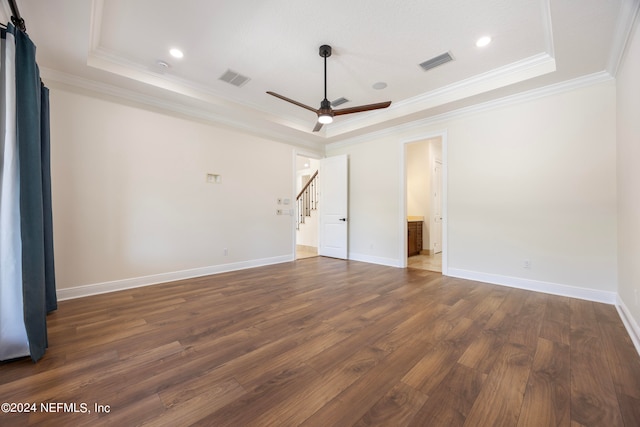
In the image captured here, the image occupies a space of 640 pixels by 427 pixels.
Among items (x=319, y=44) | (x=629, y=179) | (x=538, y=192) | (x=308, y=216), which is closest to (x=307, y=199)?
(x=308, y=216)

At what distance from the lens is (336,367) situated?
1.79 metres

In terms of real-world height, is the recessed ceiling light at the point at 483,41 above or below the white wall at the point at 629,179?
above

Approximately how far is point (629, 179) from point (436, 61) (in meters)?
2.36

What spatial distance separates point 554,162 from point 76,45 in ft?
19.6

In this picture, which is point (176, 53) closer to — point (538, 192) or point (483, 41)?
point (483, 41)

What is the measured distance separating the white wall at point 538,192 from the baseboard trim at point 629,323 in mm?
385

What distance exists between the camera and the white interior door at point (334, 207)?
19.5ft

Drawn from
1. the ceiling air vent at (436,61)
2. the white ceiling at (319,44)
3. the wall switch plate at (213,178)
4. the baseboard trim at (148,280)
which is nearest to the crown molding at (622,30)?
the white ceiling at (319,44)

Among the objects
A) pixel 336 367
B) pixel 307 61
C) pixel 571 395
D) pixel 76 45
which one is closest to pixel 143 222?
pixel 76 45

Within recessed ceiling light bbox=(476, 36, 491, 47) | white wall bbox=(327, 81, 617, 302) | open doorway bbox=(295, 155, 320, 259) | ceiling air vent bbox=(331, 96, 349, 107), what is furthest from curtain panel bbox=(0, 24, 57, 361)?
open doorway bbox=(295, 155, 320, 259)

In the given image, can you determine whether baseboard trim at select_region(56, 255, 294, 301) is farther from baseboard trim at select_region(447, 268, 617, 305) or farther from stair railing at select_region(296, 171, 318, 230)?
baseboard trim at select_region(447, 268, 617, 305)

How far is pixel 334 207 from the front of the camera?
20.2 feet

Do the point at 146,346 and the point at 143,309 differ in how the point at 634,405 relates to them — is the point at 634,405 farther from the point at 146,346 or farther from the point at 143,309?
the point at 143,309

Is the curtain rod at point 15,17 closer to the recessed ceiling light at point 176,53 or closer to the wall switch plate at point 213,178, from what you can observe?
the recessed ceiling light at point 176,53
